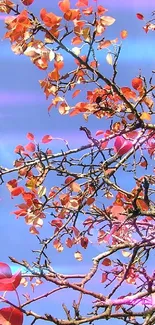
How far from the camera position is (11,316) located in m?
1.17

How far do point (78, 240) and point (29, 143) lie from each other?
0.69m

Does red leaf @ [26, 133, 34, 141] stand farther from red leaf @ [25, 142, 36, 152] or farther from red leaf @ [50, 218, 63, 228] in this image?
red leaf @ [50, 218, 63, 228]

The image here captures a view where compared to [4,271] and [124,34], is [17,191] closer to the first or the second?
[124,34]

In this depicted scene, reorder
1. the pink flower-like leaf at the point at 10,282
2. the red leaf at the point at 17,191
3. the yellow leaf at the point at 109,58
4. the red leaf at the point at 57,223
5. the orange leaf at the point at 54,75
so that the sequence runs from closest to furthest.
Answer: the pink flower-like leaf at the point at 10,282 < the yellow leaf at the point at 109,58 < the orange leaf at the point at 54,75 < the red leaf at the point at 17,191 < the red leaf at the point at 57,223

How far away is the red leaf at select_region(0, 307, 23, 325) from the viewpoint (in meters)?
1.16

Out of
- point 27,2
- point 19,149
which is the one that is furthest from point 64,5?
point 19,149

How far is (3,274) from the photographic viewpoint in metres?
1.18

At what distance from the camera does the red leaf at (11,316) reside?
45.6 inches

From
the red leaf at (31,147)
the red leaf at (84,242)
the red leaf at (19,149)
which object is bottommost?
the red leaf at (84,242)

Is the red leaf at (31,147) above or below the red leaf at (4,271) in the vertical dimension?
above

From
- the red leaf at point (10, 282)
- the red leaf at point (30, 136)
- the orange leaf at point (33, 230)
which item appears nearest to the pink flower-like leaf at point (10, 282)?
the red leaf at point (10, 282)

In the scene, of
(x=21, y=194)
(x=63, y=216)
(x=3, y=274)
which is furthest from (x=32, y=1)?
(x=3, y=274)

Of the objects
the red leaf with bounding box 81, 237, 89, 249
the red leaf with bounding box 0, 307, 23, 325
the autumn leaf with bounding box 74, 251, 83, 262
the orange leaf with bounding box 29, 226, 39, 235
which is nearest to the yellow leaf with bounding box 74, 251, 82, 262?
the autumn leaf with bounding box 74, 251, 83, 262

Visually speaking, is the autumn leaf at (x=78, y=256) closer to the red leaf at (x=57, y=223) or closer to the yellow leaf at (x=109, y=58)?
the red leaf at (x=57, y=223)
